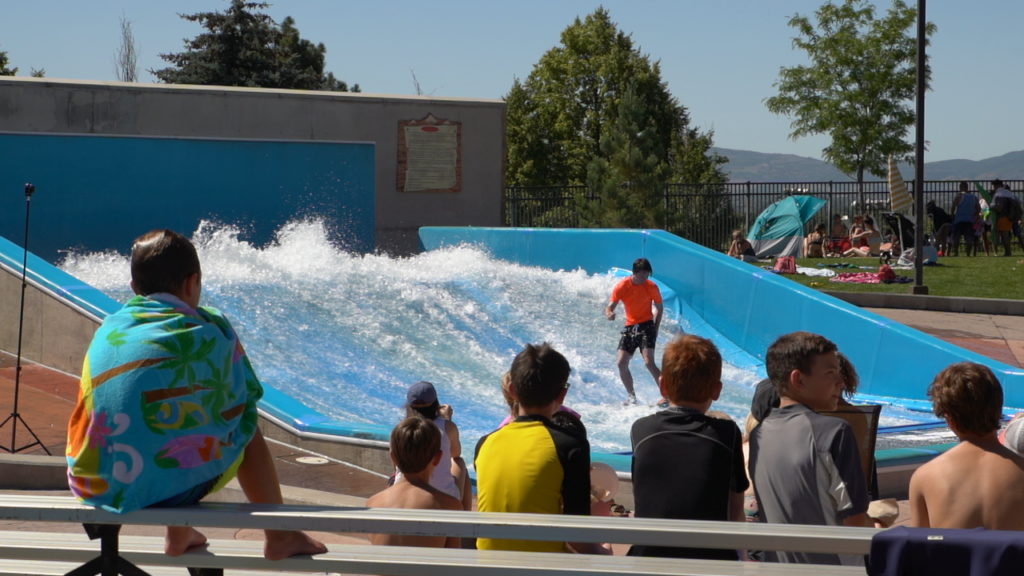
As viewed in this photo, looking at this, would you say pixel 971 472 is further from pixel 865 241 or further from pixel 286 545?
pixel 865 241

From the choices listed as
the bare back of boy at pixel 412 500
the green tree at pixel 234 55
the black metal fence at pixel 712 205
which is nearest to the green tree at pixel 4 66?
the green tree at pixel 234 55

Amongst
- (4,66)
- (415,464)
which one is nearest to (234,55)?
(4,66)

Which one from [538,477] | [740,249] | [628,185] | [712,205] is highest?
[628,185]

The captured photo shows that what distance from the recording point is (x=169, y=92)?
20719mm

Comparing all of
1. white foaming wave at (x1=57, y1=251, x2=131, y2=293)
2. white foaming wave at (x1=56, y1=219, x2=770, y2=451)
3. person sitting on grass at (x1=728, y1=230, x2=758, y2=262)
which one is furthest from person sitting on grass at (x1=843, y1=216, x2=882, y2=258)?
white foaming wave at (x1=57, y1=251, x2=131, y2=293)

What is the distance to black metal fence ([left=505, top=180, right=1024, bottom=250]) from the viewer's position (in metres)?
29.9

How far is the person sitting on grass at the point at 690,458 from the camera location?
3.61 m

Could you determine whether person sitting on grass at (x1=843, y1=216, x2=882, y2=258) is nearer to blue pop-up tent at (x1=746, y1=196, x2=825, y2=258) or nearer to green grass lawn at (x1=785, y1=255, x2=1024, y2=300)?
blue pop-up tent at (x1=746, y1=196, x2=825, y2=258)

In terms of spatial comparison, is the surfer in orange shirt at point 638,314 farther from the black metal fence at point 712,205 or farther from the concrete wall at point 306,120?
the black metal fence at point 712,205

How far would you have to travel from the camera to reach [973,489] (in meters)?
3.55

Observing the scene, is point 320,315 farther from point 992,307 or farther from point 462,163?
point 992,307

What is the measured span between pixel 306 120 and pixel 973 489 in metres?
19.7

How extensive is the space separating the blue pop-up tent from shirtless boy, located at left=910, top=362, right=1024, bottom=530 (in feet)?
81.7

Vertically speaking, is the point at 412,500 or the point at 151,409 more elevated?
the point at 151,409
